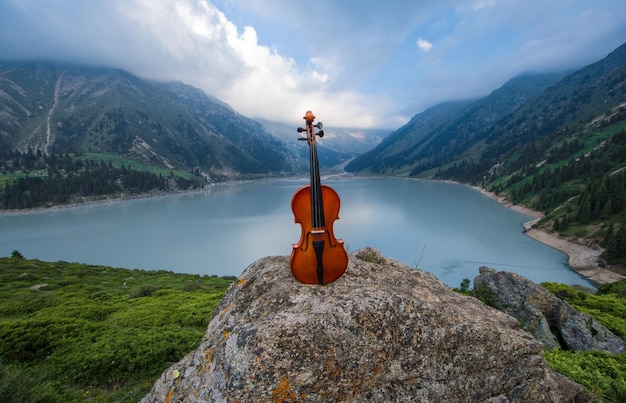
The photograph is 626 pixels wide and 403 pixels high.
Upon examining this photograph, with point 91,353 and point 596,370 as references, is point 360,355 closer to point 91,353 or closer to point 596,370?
point 596,370

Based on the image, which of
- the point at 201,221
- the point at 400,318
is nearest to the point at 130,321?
the point at 400,318

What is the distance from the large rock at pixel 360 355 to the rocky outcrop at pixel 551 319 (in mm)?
5591

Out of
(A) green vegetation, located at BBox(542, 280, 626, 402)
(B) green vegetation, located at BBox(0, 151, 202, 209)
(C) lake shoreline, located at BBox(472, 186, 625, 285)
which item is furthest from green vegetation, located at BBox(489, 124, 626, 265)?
(B) green vegetation, located at BBox(0, 151, 202, 209)

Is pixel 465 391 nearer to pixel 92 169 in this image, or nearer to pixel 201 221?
pixel 201 221

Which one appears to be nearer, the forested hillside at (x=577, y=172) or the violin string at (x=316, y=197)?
the violin string at (x=316, y=197)

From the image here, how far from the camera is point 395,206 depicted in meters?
93.1

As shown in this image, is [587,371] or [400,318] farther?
[587,371]

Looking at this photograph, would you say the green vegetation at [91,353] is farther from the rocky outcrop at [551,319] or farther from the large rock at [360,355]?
the rocky outcrop at [551,319]

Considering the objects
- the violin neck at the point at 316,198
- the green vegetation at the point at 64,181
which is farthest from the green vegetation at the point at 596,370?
the green vegetation at the point at 64,181

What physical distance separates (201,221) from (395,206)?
5830cm

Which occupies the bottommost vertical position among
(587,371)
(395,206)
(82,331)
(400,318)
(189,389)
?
(395,206)

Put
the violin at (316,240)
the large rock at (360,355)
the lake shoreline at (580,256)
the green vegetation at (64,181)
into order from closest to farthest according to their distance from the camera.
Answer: the large rock at (360,355), the violin at (316,240), the lake shoreline at (580,256), the green vegetation at (64,181)

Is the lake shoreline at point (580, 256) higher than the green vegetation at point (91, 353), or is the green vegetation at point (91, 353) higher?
the green vegetation at point (91, 353)

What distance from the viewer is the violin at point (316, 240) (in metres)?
→ 4.02
